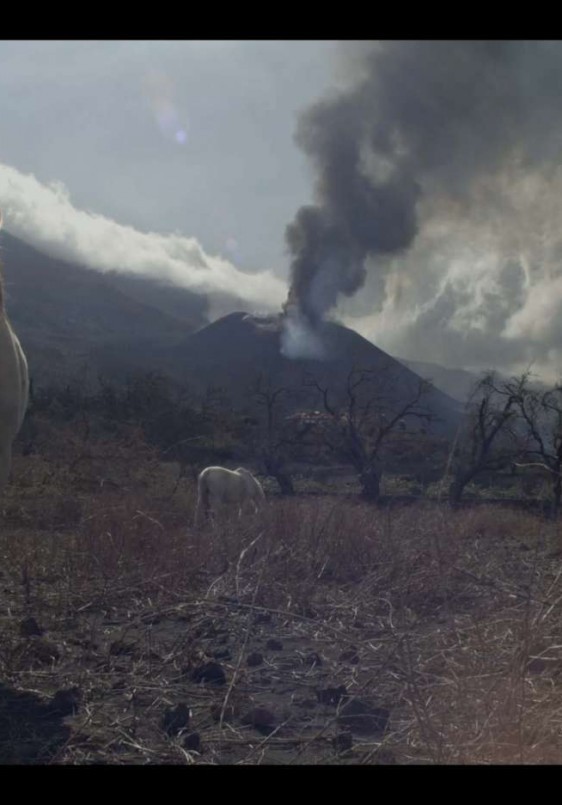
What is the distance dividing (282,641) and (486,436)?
18.1 m

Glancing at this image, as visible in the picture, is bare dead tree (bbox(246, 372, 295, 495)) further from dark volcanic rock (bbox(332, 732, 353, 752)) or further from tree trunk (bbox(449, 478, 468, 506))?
dark volcanic rock (bbox(332, 732, 353, 752))

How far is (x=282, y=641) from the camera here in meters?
5.23

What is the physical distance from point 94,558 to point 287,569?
148cm

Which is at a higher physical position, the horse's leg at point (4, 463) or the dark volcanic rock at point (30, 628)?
the horse's leg at point (4, 463)

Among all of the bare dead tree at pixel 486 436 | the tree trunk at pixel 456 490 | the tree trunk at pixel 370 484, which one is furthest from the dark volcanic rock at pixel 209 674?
the bare dead tree at pixel 486 436

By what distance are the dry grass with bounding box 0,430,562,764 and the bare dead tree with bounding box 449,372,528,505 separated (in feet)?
37.5

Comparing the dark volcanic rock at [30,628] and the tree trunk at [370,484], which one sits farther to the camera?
the tree trunk at [370,484]

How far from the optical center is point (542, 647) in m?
4.49

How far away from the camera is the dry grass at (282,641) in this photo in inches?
144

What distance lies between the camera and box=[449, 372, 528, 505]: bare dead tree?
20.3 m

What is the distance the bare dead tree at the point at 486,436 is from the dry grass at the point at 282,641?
11432 millimetres

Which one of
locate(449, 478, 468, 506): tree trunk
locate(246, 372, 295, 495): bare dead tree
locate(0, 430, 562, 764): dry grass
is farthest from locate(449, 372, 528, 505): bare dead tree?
locate(0, 430, 562, 764): dry grass

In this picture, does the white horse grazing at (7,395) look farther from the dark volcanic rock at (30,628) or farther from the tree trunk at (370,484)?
the tree trunk at (370,484)
